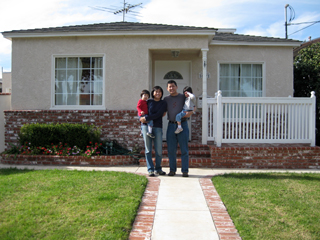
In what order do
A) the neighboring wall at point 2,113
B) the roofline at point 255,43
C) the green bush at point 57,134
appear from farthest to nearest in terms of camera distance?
the roofline at point 255,43 → the neighboring wall at point 2,113 → the green bush at point 57,134

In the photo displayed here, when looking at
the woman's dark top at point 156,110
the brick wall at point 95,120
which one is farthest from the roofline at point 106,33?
the woman's dark top at point 156,110

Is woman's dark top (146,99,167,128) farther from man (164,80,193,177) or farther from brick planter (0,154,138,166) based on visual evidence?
brick planter (0,154,138,166)

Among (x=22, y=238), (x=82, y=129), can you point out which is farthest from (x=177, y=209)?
(x=82, y=129)

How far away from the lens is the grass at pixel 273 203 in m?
3.35

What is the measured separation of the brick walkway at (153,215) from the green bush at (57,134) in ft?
9.41

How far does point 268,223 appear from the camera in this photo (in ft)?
11.6

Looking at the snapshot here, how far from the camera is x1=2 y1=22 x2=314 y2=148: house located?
25.9 ft

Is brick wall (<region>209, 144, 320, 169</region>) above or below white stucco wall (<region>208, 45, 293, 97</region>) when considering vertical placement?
below

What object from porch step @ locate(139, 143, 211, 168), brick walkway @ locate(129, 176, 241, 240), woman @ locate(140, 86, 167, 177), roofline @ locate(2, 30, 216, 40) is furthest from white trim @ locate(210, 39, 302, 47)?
brick walkway @ locate(129, 176, 241, 240)

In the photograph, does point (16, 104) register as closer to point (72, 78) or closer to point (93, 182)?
point (72, 78)

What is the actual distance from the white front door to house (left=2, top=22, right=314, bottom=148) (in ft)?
0.64

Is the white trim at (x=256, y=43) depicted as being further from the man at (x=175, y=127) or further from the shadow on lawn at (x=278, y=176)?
the shadow on lawn at (x=278, y=176)

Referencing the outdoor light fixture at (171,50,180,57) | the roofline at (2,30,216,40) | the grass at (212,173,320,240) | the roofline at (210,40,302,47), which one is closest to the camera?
the grass at (212,173,320,240)

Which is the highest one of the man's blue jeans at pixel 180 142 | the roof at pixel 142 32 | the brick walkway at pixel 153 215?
the roof at pixel 142 32
